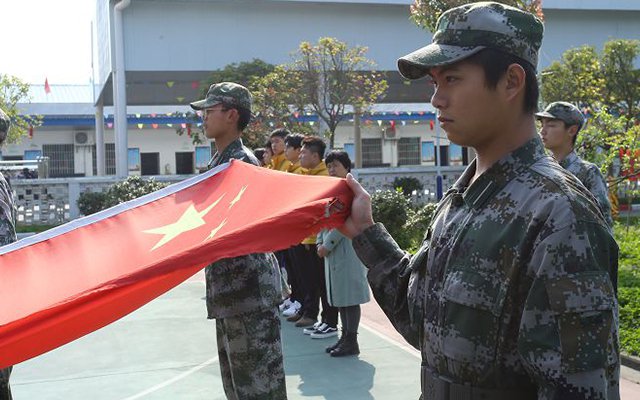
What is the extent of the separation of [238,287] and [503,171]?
83.3 inches

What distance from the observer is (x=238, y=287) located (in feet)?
11.8

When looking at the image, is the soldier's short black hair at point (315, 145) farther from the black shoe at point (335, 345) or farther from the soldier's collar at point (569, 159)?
the soldier's collar at point (569, 159)

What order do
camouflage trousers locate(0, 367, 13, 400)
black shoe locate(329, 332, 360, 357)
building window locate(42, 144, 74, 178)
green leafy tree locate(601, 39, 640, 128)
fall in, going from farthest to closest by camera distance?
building window locate(42, 144, 74, 178)
green leafy tree locate(601, 39, 640, 128)
black shoe locate(329, 332, 360, 357)
camouflage trousers locate(0, 367, 13, 400)

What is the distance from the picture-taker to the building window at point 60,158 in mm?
38844

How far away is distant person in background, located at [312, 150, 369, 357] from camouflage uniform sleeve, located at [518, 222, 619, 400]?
4.62 m

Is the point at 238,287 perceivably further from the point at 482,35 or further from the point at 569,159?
the point at 569,159

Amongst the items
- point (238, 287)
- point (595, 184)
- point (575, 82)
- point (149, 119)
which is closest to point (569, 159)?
point (595, 184)

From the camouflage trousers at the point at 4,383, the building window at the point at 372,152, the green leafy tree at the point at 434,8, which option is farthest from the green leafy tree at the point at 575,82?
the building window at the point at 372,152

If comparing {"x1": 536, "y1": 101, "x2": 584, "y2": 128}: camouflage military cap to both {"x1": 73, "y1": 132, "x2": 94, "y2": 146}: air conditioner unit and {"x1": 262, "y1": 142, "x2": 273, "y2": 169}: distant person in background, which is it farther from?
{"x1": 73, "y1": 132, "x2": 94, "y2": 146}: air conditioner unit

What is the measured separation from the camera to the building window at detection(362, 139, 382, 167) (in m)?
42.1

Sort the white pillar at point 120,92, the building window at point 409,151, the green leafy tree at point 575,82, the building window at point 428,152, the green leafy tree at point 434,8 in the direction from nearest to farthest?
the green leafy tree at point 434,8 → the green leafy tree at point 575,82 → the white pillar at point 120,92 → the building window at point 409,151 → the building window at point 428,152

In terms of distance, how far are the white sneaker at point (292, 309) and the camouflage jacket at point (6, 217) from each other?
14.9 ft

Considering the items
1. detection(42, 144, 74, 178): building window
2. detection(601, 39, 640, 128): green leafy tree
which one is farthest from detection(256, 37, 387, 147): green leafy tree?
detection(42, 144, 74, 178): building window

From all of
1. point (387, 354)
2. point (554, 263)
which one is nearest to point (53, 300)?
point (554, 263)
